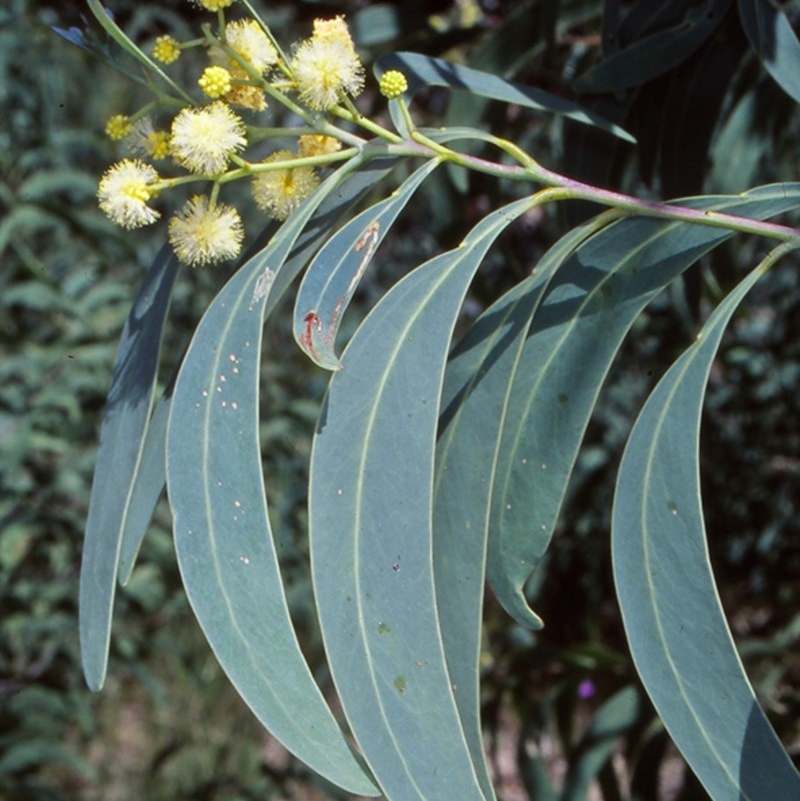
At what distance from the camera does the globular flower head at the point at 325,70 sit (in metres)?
0.83

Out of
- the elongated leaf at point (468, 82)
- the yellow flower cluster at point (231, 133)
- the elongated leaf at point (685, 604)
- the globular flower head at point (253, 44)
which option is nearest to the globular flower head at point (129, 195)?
the yellow flower cluster at point (231, 133)

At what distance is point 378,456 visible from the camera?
858 mm

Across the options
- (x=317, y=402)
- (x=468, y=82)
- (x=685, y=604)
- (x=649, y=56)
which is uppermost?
(x=317, y=402)

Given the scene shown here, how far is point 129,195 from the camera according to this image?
0.85m

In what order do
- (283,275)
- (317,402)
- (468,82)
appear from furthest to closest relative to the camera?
(317,402), (468,82), (283,275)

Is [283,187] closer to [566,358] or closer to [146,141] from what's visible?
[146,141]

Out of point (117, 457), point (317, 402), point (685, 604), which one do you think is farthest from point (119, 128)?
point (317, 402)

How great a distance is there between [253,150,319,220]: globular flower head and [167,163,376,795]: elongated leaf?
23 millimetres

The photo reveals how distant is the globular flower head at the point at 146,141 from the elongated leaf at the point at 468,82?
27 cm

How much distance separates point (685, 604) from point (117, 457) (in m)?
0.47

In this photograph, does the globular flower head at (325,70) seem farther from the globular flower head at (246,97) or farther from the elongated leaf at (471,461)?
the elongated leaf at (471,461)

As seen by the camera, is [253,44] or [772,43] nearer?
[253,44]

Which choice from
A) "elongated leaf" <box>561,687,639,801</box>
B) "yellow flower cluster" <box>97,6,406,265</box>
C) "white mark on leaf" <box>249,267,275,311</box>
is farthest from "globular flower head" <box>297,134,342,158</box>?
"elongated leaf" <box>561,687,639,801</box>

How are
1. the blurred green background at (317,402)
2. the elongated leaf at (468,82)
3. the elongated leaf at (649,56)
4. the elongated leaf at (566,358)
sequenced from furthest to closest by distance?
1. the blurred green background at (317,402)
2. the elongated leaf at (649,56)
3. the elongated leaf at (468,82)
4. the elongated leaf at (566,358)
